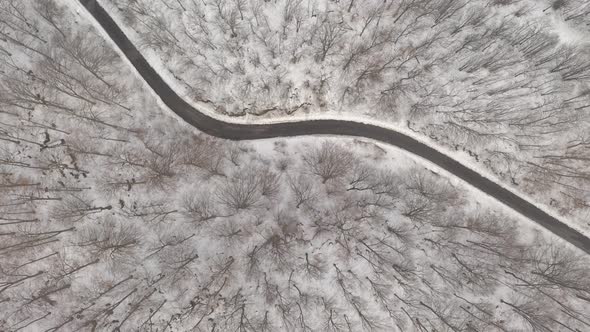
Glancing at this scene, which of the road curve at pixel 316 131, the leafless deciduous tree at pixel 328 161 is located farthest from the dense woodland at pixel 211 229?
the road curve at pixel 316 131

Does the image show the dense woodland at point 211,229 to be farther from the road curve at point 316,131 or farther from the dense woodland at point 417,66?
the dense woodland at point 417,66

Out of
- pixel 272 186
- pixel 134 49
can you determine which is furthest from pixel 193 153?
pixel 134 49

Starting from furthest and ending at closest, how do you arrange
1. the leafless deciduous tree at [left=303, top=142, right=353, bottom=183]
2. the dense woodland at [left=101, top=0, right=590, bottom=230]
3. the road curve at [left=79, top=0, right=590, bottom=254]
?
the road curve at [left=79, top=0, right=590, bottom=254], the dense woodland at [left=101, top=0, right=590, bottom=230], the leafless deciduous tree at [left=303, top=142, right=353, bottom=183]

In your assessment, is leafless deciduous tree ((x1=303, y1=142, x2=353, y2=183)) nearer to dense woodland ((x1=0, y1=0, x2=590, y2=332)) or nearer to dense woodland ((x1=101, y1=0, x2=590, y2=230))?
dense woodland ((x1=0, y1=0, x2=590, y2=332))

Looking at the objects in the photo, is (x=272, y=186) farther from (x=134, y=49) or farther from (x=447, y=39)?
(x=447, y=39)

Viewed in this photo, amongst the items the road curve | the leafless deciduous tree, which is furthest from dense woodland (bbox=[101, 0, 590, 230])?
the leafless deciduous tree

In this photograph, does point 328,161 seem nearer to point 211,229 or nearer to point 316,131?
point 316,131
